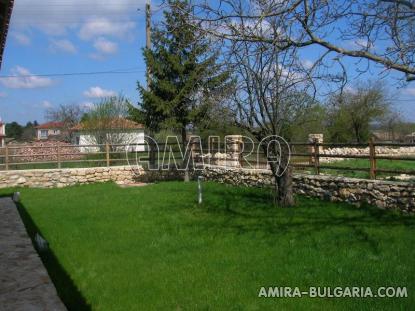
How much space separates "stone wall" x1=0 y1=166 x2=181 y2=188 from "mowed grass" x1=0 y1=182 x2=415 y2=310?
7.34 metres

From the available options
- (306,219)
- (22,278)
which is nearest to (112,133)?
(306,219)

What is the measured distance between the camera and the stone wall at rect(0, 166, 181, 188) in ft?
59.3

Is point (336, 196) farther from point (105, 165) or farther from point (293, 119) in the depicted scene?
point (105, 165)

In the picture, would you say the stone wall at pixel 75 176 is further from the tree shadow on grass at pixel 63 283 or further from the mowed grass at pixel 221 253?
the tree shadow on grass at pixel 63 283

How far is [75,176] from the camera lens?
1881 centimetres

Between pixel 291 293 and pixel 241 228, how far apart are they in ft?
10.5

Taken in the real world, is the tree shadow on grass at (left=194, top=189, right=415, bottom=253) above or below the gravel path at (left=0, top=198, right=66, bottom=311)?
above

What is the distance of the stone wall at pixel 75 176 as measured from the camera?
1806 centimetres

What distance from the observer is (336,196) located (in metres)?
10.9

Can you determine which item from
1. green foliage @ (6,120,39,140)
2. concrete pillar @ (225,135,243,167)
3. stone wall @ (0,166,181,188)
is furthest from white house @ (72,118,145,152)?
green foliage @ (6,120,39,140)

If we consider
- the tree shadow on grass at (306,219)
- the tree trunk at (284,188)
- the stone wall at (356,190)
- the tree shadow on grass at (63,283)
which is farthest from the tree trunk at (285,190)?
the tree shadow on grass at (63,283)

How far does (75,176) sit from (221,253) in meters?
13.3

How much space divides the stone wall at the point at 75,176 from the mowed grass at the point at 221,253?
7.34 metres

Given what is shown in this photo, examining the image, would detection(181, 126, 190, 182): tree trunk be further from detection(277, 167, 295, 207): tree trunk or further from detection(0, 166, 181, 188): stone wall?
detection(277, 167, 295, 207): tree trunk
